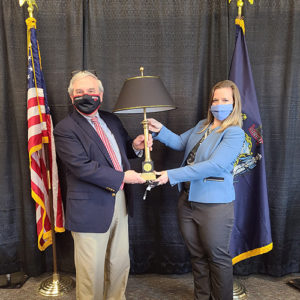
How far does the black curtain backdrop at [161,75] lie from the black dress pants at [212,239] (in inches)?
23.8

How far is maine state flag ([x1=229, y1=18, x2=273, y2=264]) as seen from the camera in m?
2.17

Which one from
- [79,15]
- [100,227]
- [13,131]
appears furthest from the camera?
[13,131]

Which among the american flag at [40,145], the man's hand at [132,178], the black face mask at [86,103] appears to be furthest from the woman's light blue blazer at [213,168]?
the american flag at [40,145]

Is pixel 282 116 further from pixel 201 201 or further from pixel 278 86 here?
pixel 201 201

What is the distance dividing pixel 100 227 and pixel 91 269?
278mm

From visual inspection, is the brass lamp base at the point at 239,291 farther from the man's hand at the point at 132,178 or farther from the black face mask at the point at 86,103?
the black face mask at the point at 86,103

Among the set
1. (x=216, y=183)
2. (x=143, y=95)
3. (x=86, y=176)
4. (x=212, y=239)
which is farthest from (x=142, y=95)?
(x=212, y=239)

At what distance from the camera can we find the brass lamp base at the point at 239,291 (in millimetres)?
2271

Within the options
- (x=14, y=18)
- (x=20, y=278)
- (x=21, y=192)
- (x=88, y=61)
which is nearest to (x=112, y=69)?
(x=88, y=61)

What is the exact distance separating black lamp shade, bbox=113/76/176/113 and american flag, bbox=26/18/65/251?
2.58 ft

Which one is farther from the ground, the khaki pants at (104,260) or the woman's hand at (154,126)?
the woman's hand at (154,126)

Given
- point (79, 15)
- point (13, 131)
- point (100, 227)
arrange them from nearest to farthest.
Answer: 1. point (100, 227)
2. point (79, 15)
3. point (13, 131)

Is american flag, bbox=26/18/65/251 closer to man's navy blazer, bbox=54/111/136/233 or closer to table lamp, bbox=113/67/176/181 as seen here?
man's navy blazer, bbox=54/111/136/233

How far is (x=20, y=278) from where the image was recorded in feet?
8.39
